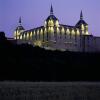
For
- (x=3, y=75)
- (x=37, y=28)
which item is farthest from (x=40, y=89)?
(x=37, y=28)

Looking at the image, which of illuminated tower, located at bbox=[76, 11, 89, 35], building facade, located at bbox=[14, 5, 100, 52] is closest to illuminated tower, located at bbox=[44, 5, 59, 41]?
building facade, located at bbox=[14, 5, 100, 52]

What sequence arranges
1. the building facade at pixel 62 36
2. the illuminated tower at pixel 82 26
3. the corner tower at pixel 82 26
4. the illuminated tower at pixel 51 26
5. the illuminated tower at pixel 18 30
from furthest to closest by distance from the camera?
1. the illuminated tower at pixel 18 30
2. the corner tower at pixel 82 26
3. the illuminated tower at pixel 82 26
4. the illuminated tower at pixel 51 26
5. the building facade at pixel 62 36

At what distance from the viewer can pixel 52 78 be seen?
49188 millimetres

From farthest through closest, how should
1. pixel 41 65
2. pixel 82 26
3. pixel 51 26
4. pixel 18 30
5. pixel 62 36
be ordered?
pixel 18 30
pixel 82 26
pixel 51 26
pixel 62 36
pixel 41 65

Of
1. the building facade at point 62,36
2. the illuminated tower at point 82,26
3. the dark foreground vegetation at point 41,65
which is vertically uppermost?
the illuminated tower at point 82,26

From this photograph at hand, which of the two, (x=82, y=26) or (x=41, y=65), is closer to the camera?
(x=41, y=65)

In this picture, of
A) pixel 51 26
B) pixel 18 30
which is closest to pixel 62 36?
pixel 51 26

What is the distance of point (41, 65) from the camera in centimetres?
5238

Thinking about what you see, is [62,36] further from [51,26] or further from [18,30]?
[18,30]

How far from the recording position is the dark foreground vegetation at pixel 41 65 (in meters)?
45.1

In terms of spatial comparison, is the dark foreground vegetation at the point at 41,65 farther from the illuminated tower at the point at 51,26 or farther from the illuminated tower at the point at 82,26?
the illuminated tower at the point at 82,26

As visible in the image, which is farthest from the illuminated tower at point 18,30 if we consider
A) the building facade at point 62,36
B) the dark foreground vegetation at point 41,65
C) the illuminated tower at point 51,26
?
the dark foreground vegetation at point 41,65

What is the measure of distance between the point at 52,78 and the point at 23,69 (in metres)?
4.41

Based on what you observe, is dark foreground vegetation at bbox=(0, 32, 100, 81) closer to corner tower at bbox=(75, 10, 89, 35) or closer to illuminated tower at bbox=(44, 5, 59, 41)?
illuminated tower at bbox=(44, 5, 59, 41)
